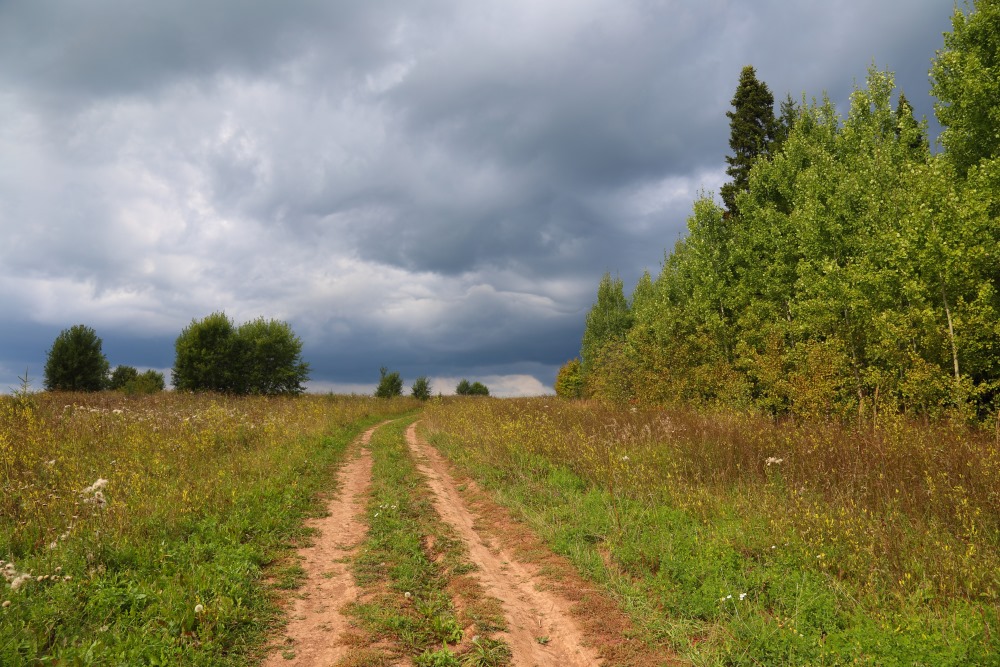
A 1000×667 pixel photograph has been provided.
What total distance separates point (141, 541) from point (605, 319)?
175ft

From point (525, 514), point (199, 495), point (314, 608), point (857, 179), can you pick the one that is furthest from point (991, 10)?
point (199, 495)

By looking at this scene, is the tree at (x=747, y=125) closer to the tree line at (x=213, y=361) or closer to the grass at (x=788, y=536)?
the grass at (x=788, y=536)

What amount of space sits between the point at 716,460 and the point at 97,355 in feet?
157

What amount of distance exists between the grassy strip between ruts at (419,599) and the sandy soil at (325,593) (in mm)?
204

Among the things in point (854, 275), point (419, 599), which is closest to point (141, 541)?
point (419, 599)

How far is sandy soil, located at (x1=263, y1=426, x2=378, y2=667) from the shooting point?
5.02 meters

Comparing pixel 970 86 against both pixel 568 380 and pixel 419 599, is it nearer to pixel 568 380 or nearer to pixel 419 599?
pixel 419 599

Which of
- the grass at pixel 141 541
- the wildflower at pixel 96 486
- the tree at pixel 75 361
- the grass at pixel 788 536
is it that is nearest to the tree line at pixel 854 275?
the grass at pixel 788 536

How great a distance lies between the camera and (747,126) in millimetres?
37688

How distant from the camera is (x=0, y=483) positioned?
8.75 m

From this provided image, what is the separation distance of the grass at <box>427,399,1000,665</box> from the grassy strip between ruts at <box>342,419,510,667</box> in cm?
175

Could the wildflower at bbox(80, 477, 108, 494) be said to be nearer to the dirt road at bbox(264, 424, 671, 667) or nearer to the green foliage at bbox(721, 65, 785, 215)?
the dirt road at bbox(264, 424, 671, 667)

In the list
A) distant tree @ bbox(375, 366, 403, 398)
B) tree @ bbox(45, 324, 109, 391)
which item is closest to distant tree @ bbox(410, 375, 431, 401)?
distant tree @ bbox(375, 366, 403, 398)

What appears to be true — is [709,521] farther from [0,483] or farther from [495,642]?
[0,483]
